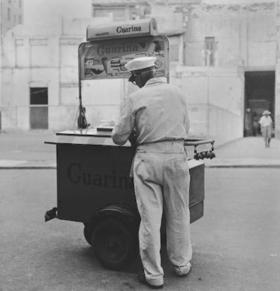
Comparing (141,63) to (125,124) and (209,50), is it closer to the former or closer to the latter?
(125,124)

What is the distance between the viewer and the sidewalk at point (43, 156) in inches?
587

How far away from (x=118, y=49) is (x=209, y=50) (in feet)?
105

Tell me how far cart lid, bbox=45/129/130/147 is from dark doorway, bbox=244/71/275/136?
34.2 metres

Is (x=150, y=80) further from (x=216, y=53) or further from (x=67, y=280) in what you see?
(x=216, y=53)

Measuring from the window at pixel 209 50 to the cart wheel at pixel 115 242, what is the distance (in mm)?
33900

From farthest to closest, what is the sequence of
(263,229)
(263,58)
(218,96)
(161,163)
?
(263,58), (218,96), (263,229), (161,163)

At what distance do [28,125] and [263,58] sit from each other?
17.5m

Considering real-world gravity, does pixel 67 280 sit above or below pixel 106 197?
below

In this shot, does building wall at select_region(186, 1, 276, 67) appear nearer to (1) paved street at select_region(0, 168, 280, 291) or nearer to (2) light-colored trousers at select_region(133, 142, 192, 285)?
(1) paved street at select_region(0, 168, 280, 291)

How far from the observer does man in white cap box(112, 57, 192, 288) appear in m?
4.46

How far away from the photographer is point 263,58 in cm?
3722

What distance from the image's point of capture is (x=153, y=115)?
448 centimetres

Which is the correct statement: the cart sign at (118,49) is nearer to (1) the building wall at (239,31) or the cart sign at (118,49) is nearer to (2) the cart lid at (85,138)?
(2) the cart lid at (85,138)

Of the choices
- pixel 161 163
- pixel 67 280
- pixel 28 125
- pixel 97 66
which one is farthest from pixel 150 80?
pixel 28 125
